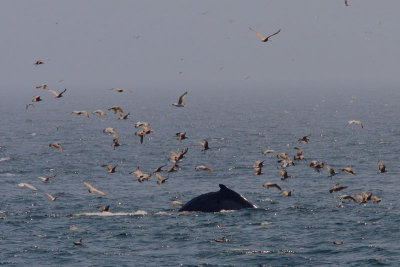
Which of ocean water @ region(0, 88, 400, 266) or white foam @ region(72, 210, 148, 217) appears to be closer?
ocean water @ region(0, 88, 400, 266)

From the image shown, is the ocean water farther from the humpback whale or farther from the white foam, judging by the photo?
the humpback whale

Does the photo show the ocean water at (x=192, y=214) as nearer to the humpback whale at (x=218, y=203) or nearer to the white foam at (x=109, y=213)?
the white foam at (x=109, y=213)

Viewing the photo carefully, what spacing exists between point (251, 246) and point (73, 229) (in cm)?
1022

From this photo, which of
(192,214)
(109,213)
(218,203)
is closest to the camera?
(192,214)

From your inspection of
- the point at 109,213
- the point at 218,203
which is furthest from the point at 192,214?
the point at 109,213

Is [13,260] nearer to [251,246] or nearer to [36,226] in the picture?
[36,226]

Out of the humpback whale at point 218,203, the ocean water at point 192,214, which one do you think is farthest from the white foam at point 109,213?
the humpback whale at point 218,203

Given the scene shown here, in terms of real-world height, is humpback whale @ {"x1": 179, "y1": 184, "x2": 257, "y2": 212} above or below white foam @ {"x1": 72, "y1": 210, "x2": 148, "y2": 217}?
above

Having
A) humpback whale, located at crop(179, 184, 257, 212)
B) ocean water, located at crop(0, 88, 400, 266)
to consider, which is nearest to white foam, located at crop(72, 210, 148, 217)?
ocean water, located at crop(0, 88, 400, 266)

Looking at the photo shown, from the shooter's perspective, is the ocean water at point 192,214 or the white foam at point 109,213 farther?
the white foam at point 109,213

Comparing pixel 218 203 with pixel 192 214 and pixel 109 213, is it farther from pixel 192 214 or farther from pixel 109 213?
pixel 109 213

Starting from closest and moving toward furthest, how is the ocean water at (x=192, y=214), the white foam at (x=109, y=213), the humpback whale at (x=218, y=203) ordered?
the ocean water at (x=192, y=214), the humpback whale at (x=218, y=203), the white foam at (x=109, y=213)

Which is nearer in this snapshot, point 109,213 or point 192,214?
point 192,214

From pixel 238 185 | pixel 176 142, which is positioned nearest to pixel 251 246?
pixel 238 185
